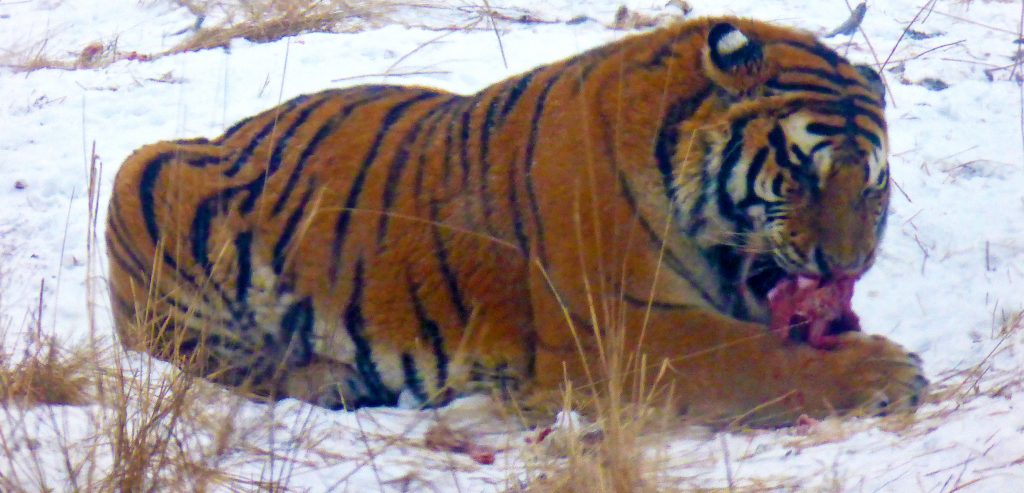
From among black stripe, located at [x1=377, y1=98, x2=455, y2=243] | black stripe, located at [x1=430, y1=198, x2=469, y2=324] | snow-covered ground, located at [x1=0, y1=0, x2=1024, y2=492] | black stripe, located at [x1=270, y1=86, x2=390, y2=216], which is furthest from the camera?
black stripe, located at [x1=270, y1=86, x2=390, y2=216]

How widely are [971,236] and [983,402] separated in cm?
195

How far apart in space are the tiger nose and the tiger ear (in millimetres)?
496

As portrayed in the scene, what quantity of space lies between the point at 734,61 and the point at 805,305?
2.36 feet

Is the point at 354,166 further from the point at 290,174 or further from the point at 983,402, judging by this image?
the point at 983,402

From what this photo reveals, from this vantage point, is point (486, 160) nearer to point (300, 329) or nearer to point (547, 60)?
point (300, 329)

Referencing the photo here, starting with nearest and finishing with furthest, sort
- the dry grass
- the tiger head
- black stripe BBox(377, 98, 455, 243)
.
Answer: the tiger head
black stripe BBox(377, 98, 455, 243)
the dry grass

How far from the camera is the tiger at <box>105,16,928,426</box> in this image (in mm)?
3035

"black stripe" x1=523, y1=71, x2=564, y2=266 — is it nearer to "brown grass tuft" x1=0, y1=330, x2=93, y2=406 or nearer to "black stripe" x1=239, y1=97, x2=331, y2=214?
"black stripe" x1=239, y1=97, x2=331, y2=214

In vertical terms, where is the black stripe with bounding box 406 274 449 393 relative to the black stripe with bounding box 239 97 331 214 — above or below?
below

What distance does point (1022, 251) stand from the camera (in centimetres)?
428

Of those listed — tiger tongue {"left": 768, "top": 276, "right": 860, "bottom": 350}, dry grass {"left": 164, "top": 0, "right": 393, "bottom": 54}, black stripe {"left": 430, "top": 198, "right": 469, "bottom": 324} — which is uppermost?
dry grass {"left": 164, "top": 0, "right": 393, "bottom": 54}

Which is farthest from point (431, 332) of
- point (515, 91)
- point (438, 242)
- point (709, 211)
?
point (709, 211)

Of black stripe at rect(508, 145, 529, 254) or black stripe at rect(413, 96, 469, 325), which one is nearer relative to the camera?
black stripe at rect(508, 145, 529, 254)

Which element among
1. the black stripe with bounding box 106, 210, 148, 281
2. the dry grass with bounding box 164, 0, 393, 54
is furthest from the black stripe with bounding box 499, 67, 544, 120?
the dry grass with bounding box 164, 0, 393, 54
